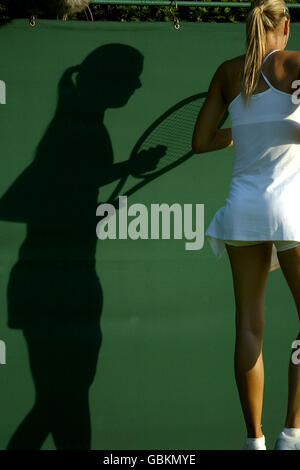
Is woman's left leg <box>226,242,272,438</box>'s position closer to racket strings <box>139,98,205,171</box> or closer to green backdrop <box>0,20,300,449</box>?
green backdrop <box>0,20,300,449</box>

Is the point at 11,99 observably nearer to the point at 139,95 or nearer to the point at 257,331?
the point at 139,95

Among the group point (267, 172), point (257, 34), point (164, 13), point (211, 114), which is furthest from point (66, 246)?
point (164, 13)

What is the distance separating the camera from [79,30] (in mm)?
2791

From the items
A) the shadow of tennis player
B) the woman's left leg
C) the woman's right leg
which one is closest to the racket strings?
the shadow of tennis player

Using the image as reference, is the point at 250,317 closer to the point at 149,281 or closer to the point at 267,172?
the point at 267,172


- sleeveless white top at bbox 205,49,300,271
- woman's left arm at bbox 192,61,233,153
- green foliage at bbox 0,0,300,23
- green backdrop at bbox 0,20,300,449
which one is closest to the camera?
sleeveless white top at bbox 205,49,300,271

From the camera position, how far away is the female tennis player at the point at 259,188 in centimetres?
219

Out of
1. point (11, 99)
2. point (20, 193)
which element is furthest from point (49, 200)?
point (11, 99)

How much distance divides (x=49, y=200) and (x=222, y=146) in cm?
84

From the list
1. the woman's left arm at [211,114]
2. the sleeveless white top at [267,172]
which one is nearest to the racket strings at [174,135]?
the woman's left arm at [211,114]

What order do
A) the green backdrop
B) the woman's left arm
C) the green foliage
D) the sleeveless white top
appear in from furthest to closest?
the green foliage < the green backdrop < the woman's left arm < the sleeveless white top

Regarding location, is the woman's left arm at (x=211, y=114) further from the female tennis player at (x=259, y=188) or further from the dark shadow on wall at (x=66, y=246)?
the dark shadow on wall at (x=66, y=246)

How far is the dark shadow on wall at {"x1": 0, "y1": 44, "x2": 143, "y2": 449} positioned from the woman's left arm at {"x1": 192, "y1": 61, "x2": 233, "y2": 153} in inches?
20.2

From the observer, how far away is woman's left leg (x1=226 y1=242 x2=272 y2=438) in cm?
228
